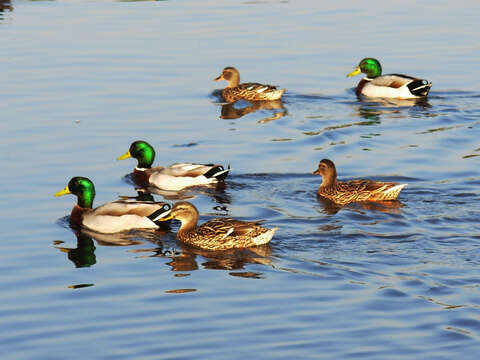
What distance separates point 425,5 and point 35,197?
21.3 meters

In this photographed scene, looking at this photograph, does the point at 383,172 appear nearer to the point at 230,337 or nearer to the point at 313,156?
the point at 313,156

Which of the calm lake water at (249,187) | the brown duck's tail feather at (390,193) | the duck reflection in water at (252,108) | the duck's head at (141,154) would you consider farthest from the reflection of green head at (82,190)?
the duck reflection in water at (252,108)

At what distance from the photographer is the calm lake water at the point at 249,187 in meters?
10.2

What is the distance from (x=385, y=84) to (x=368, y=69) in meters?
0.92

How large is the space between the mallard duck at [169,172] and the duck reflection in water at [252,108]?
13.8 feet

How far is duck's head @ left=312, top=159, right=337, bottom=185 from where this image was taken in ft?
50.5

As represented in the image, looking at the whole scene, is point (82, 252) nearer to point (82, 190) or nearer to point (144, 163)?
point (82, 190)

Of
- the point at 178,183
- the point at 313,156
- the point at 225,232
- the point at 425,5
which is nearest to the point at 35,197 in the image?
the point at 178,183

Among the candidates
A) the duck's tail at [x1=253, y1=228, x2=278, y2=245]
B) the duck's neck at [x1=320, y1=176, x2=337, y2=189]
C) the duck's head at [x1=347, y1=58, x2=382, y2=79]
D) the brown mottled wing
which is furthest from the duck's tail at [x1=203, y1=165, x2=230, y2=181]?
the duck's head at [x1=347, y1=58, x2=382, y2=79]

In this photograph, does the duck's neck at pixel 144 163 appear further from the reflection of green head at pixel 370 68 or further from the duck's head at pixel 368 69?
the reflection of green head at pixel 370 68

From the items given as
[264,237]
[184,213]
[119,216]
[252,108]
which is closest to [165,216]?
[184,213]

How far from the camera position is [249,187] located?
1594 cm

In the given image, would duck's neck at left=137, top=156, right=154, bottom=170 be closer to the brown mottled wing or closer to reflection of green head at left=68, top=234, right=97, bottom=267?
reflection of green head at left=68, top=234, right=97, bottom=267

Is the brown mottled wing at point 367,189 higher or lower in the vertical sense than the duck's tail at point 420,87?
lower
